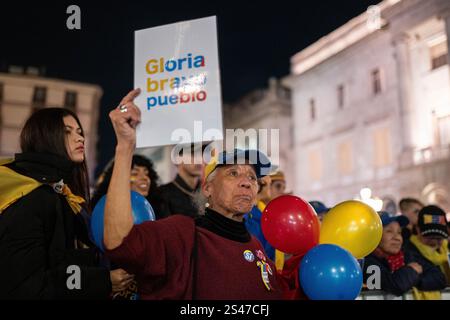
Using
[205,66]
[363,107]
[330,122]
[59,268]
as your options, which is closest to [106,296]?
[59,268]

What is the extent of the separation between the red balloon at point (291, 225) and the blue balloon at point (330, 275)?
310mm

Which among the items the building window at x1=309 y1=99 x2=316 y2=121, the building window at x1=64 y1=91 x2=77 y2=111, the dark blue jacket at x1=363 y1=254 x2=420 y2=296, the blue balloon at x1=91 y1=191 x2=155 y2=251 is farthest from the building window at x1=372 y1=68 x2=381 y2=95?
the building window at x1=64 y1=91 x2=77 y2=111

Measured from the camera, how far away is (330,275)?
2168mm

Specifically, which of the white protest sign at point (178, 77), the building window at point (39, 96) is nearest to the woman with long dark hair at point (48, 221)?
the white protest sign at point (178, 77)

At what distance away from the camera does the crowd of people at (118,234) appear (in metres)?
1.71

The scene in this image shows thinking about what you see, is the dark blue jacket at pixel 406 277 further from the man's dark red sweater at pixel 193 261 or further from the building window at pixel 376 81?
the building window at pixel 376 81

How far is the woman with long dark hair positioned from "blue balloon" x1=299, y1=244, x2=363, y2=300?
91cm

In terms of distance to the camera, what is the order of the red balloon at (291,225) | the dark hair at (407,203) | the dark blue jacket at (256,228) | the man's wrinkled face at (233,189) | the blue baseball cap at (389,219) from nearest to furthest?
the man's wrinkled face at (233,189), the red balloon at (291,225), the dark blue jacket at (256,228), the blue baseball cap at (389,219), the dark hair at (407,203)

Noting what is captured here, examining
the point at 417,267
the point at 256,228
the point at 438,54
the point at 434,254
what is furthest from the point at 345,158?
the point at 256,228

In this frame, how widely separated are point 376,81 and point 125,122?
21168 millimetres

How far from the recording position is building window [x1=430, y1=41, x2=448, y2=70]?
17.8 meters

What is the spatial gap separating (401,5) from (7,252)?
20.0 m

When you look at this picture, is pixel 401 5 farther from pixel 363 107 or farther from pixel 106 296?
pixel 106 296

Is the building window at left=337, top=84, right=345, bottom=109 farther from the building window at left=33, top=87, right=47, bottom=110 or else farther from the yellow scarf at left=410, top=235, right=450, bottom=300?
the building window at left=33, top=87, right=47, bottom=110
